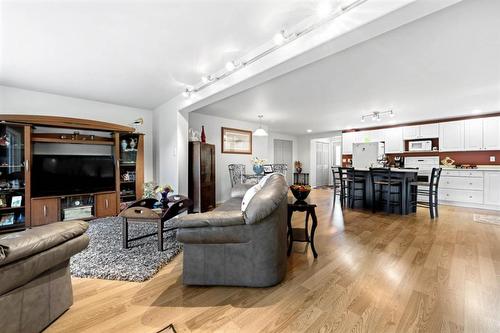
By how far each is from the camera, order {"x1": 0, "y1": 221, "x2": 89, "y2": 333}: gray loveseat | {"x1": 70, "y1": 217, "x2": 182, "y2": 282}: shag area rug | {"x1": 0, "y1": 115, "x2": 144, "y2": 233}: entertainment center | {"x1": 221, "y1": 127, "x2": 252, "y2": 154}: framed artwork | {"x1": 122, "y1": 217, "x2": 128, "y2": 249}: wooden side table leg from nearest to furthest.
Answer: {"x1": 0, "y1": 221, "x2": 89, "y2": 333}: gray loveseat, {"x1": 70, "y1": 217, "x2": 182, "y2": 282}: shag area rug, {"x1": 122, "y1": 217, "x2": 128, "y2": 249}: wooden side table leg, {"x1": 0, "y1": 115, "x2": 144, "y2": 233}: entertainment center, {"x1": 221, "y1": 127, "x2": 252, "y2": 154}: framed artwork

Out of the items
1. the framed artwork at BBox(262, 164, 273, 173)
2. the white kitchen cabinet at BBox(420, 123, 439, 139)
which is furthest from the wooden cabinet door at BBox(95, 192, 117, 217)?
the white kitchen cabinet at BBox(420, 123, 439, 139)

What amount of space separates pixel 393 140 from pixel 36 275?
26.4ft

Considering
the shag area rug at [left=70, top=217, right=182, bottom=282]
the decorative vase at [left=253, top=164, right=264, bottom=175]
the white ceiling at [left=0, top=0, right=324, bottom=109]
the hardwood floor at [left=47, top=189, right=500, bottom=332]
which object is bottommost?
the hardwood floor at [left=47, top=189, right=500, bottom=332]

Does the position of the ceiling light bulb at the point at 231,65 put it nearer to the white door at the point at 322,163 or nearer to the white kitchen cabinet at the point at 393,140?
the white kitchen cabinet at the point at 393,140

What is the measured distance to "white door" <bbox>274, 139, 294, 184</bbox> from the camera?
8.64m

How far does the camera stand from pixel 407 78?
312 centimetres

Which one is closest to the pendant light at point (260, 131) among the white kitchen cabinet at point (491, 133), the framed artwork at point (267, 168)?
the framed artwork at point (267, 168)

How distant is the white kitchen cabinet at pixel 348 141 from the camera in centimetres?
747

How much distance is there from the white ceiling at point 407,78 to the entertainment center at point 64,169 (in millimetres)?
2283

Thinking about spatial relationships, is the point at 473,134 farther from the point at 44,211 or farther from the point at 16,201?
the point at 16,201

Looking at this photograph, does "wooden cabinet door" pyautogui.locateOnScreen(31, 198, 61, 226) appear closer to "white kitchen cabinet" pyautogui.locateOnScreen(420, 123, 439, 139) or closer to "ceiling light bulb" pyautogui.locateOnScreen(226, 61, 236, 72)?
"ceiling light bulb" pyautogui.locateOnScreen(226, 61, 236, 72)

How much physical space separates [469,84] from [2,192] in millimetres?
7783

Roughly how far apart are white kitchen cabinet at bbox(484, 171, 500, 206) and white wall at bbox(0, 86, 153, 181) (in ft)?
26.5

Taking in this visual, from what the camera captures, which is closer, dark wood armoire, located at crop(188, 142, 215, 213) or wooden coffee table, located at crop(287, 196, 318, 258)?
wooden coffee table, located at crop(287, 196, 318, 258)
